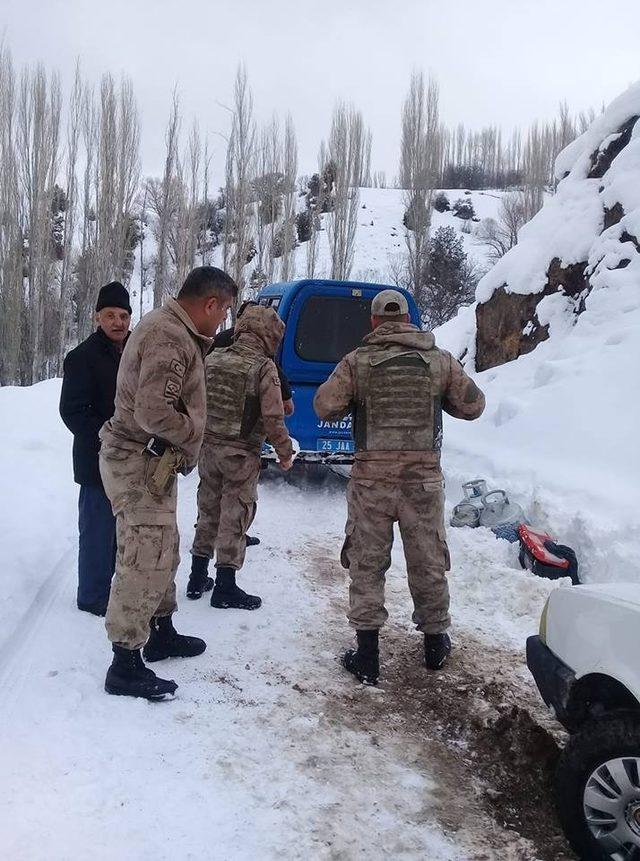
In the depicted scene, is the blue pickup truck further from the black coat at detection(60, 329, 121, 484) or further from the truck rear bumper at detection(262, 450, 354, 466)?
the black coat at detection(60, 329, 121, 484)

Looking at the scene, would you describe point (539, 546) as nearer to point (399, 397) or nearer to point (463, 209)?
point (399, 397)

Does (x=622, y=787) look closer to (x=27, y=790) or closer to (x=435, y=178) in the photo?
(x=27, y=790)

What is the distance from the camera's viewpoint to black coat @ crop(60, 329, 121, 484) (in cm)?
383

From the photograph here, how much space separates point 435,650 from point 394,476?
959mm

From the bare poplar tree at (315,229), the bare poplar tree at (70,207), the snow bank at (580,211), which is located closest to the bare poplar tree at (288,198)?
the bare poplar tree at (315,229)

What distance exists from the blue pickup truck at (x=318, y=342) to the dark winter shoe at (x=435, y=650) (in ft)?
11.0

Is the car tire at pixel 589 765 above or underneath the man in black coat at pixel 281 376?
underneath

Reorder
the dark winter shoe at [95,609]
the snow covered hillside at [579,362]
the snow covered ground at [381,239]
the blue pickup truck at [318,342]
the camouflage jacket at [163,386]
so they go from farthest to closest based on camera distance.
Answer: the snow covered ground at [381,239] < the blue pickup truck at [318,342] < the snow covered hillside at [579,362] < the dark winter shoe at [95,609] < the camouflage jacket at [163,386]

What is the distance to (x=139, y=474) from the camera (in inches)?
118

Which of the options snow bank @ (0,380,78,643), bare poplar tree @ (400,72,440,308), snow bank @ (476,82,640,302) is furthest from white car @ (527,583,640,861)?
bare poplar tree @ (400,72,440,308)

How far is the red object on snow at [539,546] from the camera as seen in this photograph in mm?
4734

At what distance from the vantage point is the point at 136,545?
2959 millimetres

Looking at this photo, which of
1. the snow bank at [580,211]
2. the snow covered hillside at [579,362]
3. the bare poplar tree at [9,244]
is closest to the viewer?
the snow covered hillside at [579,362]

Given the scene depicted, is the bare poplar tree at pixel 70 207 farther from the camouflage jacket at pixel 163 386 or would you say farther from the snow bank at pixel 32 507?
the camouflage jacket at pixel 163 386
